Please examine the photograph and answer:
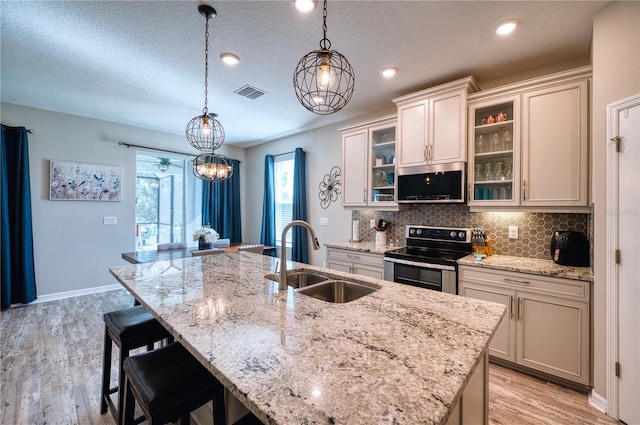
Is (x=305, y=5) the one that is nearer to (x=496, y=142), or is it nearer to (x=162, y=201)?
(x=496, y=142)

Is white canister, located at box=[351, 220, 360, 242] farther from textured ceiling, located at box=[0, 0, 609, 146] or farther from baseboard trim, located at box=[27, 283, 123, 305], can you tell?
baseboard trim, located at box=[27, 283, 123, 305]

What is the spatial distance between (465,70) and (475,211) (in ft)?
4.67

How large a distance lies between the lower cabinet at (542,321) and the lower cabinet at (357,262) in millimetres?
957

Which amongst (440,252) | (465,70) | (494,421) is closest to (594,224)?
(440,252)

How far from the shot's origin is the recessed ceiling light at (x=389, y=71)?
107 inches

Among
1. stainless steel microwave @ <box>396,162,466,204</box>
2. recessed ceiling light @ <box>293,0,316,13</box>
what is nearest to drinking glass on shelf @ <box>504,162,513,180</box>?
stainless steel microwave @ <box>396,162,466,204</box>

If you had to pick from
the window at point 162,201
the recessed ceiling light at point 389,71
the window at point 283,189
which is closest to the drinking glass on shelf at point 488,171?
the recessed ceiling light at point 389,71

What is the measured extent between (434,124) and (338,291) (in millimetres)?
2132

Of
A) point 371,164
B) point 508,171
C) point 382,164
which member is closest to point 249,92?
point 371,164

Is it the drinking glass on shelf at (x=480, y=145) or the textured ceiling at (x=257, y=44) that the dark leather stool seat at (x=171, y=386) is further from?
the drinking glass on shelf at (x=480, y=145)

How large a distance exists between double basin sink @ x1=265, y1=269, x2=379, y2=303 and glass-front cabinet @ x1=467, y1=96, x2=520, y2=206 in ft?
5.67

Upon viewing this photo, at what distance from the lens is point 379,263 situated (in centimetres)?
307

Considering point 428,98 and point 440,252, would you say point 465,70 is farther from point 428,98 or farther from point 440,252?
point 440,252

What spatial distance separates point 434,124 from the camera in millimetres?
2881
